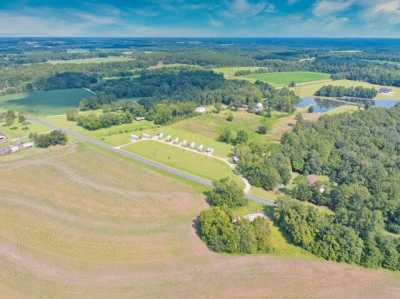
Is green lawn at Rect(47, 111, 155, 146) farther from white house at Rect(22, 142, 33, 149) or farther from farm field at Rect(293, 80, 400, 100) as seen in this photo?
farm field at Rect(293, 80, 400, 100)

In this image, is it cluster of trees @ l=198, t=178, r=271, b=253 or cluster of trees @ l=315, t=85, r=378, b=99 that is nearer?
cluster of trees @ l=198, t=178, r=271, b=253

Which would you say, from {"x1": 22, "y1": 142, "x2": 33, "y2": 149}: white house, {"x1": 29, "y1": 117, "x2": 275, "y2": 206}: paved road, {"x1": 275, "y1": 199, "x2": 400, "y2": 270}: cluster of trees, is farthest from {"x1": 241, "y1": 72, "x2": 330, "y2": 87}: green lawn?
{"x1": 275, "y1": 199, "x2": 400, "y2": 270}: cluster of trees

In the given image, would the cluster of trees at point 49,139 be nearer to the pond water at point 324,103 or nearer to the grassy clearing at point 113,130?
the grassy clearing at point 113,130

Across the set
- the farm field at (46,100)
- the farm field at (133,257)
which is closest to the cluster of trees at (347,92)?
the farm field at (46,100)

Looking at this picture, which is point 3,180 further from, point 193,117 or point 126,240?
point 193,117

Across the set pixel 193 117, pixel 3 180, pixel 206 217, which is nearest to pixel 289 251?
pixel 206 217

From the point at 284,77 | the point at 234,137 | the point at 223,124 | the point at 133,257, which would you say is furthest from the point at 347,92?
the point at 133,257

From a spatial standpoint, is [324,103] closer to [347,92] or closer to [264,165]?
[347,92]
